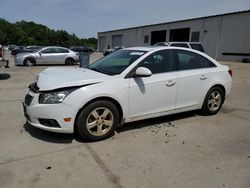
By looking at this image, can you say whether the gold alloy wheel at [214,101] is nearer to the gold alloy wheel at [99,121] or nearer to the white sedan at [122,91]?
the white sedan at [122,91]

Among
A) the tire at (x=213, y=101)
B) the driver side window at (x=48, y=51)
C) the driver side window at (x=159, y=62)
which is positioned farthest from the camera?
the driver side window at (x=48, y=51)

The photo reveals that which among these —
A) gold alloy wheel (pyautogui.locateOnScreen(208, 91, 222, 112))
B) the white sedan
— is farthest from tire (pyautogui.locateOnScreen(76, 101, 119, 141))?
gold alloy wheel (pyautogui.locateOnScreen(208, 91, 222, 112))

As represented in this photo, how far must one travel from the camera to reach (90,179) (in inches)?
114

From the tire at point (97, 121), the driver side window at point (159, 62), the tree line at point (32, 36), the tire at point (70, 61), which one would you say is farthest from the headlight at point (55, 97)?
the tree line at point (32, 36)

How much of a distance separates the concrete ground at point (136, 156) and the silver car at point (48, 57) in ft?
39.8

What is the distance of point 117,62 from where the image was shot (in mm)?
4746

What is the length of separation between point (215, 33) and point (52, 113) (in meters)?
29.3

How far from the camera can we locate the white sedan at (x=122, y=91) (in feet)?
12.0

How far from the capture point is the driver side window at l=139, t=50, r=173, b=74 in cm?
444

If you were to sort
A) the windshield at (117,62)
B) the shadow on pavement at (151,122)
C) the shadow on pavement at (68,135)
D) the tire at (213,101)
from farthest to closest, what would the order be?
the tire at (213,101) → the shadow on pavement at (151,122) → the windshield at (117,62) → the shadow on pavement at (68,135)

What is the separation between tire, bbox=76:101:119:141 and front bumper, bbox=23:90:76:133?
0.16 metres

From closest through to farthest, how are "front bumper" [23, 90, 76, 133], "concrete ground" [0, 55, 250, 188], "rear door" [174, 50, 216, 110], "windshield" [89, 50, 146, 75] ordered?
"concrete ground" [0, 55, 250, 188], "front bumper" [23, 90, 76, 133], "windshield" [89, 50, 146, 75], "rear door" [174, 50, 216, 110]

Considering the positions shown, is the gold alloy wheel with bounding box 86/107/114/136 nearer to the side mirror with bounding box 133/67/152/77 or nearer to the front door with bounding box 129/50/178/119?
the front door with bounding box 129/50/178/119

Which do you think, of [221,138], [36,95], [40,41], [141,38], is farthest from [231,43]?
[40,41]
